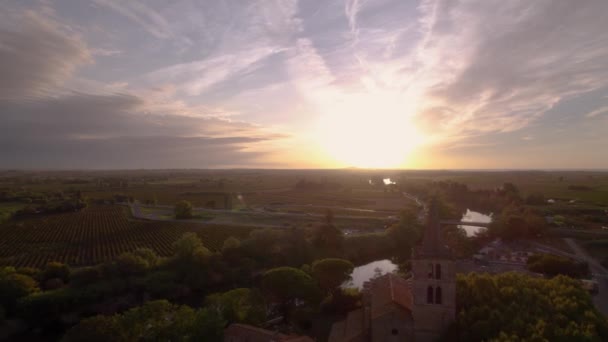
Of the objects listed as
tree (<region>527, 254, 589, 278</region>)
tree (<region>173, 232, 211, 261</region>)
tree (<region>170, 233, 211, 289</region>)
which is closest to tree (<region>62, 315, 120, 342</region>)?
tree (<region>170, 233, 211, 289</region>)

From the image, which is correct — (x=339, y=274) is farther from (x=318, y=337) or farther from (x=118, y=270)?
(x=118, y=270)

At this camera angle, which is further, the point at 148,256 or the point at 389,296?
the point at 148,256

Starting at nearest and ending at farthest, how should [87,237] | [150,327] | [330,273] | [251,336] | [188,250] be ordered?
[251,336], [150,327], [330,273], [188,250], [87,237]

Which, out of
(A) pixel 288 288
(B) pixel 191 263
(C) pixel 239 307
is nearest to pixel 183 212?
(B) pixel 191 263

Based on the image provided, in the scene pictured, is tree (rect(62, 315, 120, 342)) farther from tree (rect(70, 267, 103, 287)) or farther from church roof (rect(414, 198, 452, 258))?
church roof (rect(414, 198, 452, 258))

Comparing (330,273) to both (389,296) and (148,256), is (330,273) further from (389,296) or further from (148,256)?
(148,256)

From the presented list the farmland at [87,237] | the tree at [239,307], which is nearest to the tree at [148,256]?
the farmland at [87,237]
